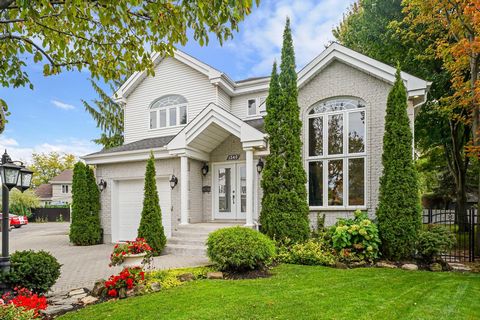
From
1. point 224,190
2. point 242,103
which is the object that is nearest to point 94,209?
point 224,190

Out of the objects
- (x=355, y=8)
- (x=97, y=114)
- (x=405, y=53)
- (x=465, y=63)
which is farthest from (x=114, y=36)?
(x=355, y=8)

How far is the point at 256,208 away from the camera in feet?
Result: 36.3

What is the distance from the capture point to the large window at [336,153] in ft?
32.1

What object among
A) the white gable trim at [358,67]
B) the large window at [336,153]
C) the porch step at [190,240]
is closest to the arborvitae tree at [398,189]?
the white gable trim at [358,67]

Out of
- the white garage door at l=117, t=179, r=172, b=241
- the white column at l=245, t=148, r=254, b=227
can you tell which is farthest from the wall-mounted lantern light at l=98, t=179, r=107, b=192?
the white column at l=245, t=148, r=254, b=227

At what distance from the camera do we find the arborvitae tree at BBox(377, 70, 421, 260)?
26.1 ft

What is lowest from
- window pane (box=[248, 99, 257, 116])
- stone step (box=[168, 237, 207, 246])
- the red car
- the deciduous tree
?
the red car

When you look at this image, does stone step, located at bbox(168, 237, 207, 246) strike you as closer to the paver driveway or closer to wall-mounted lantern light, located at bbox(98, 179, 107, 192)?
the paver driveway

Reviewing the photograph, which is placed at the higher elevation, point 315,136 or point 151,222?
point 315,136

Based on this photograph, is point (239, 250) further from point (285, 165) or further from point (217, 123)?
point (217, 123)

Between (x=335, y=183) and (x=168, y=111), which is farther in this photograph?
(x=168, y=111)

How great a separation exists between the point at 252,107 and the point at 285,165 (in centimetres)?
570

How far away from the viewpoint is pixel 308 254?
793 cm

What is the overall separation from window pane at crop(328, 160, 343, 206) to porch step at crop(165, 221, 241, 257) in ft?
12.8
